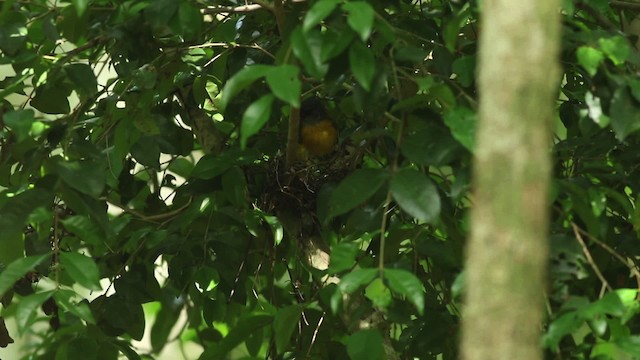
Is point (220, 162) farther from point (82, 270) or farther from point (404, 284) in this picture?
point (404, 284)

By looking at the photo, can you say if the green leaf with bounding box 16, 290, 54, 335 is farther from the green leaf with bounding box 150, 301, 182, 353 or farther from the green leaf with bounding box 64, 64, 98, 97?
the green leaf with bounding box 150, 301, 182, 353

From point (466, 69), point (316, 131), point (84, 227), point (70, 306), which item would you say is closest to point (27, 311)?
point (70, 306)

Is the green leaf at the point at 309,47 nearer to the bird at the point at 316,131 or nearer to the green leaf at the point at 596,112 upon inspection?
the green leaf at the point at 596,112

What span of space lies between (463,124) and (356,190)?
0.24 metres

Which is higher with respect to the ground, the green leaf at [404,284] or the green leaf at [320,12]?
the green leaf at [320,12]

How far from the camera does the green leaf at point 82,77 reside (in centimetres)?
206

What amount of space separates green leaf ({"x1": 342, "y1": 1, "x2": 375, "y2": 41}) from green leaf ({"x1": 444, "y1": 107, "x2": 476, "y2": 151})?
0.20 m

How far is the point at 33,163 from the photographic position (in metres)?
1.97

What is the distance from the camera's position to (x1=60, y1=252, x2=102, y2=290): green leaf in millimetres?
1847

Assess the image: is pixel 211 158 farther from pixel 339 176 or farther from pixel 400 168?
pixel 400 168

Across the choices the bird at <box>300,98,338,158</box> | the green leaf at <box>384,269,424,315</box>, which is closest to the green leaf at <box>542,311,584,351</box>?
the green leaf at <box>384,269,424,315</box>

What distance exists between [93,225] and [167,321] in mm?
1119

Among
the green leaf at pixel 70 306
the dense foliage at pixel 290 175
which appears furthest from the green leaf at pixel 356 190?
the green leaf at pixel 70 306

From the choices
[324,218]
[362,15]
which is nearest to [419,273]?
[324,218]
